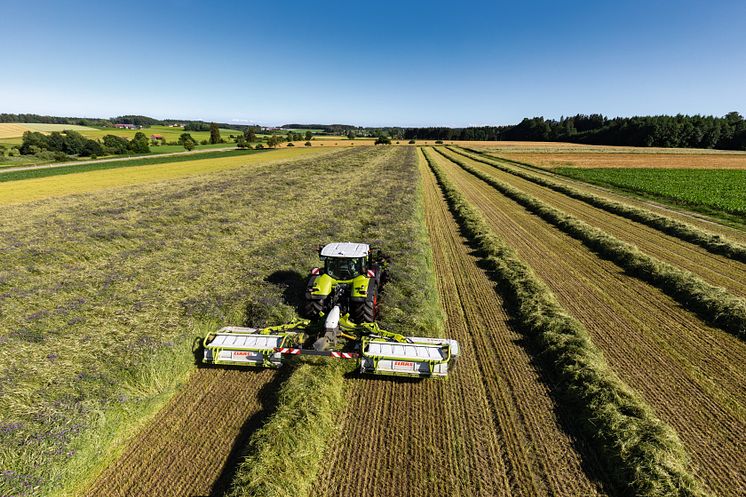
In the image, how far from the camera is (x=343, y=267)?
28.5 feet

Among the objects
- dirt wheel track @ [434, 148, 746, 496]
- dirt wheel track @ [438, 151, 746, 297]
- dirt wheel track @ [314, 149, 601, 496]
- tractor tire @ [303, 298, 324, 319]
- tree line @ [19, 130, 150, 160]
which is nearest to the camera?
dirt wheel track @ [314, 149, 601, 496]

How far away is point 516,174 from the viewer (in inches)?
1752

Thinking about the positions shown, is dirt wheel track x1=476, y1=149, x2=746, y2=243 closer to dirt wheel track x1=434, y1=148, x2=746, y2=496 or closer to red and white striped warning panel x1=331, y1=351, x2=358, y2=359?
dirt wheel track x1=434, y1=148, x2=746, y2=496

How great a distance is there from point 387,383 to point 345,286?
2.66 metres

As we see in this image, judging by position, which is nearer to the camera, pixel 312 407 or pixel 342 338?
pixel 312 407

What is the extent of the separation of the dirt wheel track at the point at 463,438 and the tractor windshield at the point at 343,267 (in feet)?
9.10

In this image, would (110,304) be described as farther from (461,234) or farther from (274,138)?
(274,138)

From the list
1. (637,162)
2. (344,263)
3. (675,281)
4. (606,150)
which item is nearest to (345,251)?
(344,263)

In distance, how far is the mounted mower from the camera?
707 cm

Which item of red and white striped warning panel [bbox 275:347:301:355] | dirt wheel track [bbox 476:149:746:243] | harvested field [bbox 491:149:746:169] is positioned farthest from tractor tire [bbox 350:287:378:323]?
harvested field [bbox 491:149:746:169]

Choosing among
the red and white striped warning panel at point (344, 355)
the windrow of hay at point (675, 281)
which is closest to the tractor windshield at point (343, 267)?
the red and white striped warning panel at point (344, 355)

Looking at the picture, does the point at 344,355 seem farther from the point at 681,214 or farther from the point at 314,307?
the point at 681,214

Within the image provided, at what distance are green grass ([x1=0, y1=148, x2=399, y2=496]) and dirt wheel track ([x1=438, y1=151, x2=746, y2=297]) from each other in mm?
14463

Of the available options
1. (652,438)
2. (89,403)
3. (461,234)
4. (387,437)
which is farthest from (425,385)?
(461,234)
